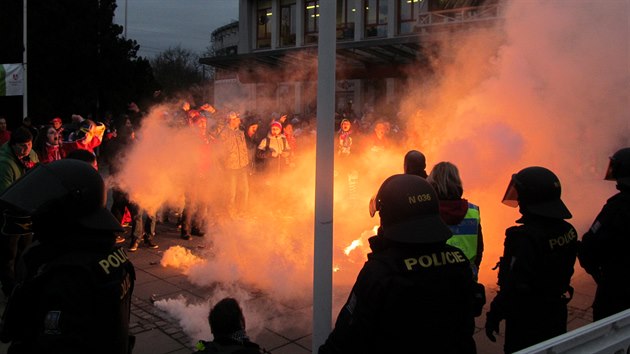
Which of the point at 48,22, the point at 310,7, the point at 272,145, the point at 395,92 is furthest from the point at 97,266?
the point at 310,7

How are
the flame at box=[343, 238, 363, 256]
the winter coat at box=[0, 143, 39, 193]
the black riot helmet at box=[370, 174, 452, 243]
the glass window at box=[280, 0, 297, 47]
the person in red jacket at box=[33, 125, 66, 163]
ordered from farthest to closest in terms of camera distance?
the glass window at box=[280, 0, 297, 47], the person in red jacket at box=[33, 125, 66, 163], the flame at box=[343, 238, 363, 256], the winter coat at box=[0, 143, 39, 193], the black riot helmet at box=[370, 174, 452, 243]

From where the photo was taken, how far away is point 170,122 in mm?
8656

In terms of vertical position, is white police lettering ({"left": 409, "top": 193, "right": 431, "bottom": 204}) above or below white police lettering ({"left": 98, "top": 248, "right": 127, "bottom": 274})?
above

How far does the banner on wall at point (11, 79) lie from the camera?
14328 millimetres

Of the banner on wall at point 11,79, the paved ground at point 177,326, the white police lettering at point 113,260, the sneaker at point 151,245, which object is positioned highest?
the banner on wall at point 11,79

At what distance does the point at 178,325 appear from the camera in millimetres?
4789

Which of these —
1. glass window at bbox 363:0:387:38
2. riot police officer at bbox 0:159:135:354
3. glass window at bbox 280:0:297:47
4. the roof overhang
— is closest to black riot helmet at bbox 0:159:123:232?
riot police officer at bbox 0:159:135:354

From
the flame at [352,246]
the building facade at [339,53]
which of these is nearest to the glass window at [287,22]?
the building facade at [339,53]

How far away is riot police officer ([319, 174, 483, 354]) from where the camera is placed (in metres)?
1.91

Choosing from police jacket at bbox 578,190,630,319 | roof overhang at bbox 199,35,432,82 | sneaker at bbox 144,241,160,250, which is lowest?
sneaker at bbox 144,241,160,250

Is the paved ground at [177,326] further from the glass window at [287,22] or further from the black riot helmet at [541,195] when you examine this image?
the glass window at [287,22]

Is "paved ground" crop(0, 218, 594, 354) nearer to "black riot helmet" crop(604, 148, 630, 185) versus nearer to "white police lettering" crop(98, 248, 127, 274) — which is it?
"black riot helmet" crop(604, 148, 630, 185)

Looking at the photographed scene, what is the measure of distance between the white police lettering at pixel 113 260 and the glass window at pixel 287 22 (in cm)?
2852

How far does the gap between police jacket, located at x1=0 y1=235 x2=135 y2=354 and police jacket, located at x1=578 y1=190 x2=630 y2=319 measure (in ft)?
10.2
